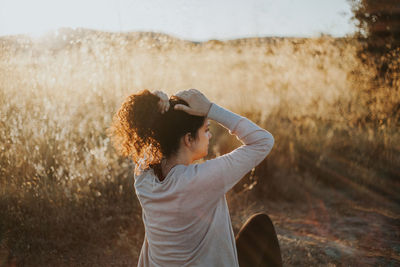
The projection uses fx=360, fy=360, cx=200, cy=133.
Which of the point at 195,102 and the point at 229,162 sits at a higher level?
the point at 195,102

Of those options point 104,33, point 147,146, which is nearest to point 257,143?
point 147,146

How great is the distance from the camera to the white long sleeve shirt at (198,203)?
1275 mm

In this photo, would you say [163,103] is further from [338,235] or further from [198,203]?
[338,235]

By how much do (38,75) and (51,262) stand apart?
2.72 meters

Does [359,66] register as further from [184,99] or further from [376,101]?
[184,99]

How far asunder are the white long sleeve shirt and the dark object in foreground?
36 centimetres

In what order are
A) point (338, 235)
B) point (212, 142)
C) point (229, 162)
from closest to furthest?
point (229, 162) → point (338, 235) → point (212, 142)

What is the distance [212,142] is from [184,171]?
3222 mm

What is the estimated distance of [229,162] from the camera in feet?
4.23

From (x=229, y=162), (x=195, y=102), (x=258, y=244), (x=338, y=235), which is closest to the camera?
(x=229, y=162)

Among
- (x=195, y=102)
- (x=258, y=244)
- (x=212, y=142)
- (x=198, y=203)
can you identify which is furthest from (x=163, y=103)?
(x=212, y=142)

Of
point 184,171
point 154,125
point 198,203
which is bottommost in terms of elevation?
point 198,203

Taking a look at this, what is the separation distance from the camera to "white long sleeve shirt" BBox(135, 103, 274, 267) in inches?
50.2

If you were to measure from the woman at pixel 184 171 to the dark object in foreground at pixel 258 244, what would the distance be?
0.36 metres
